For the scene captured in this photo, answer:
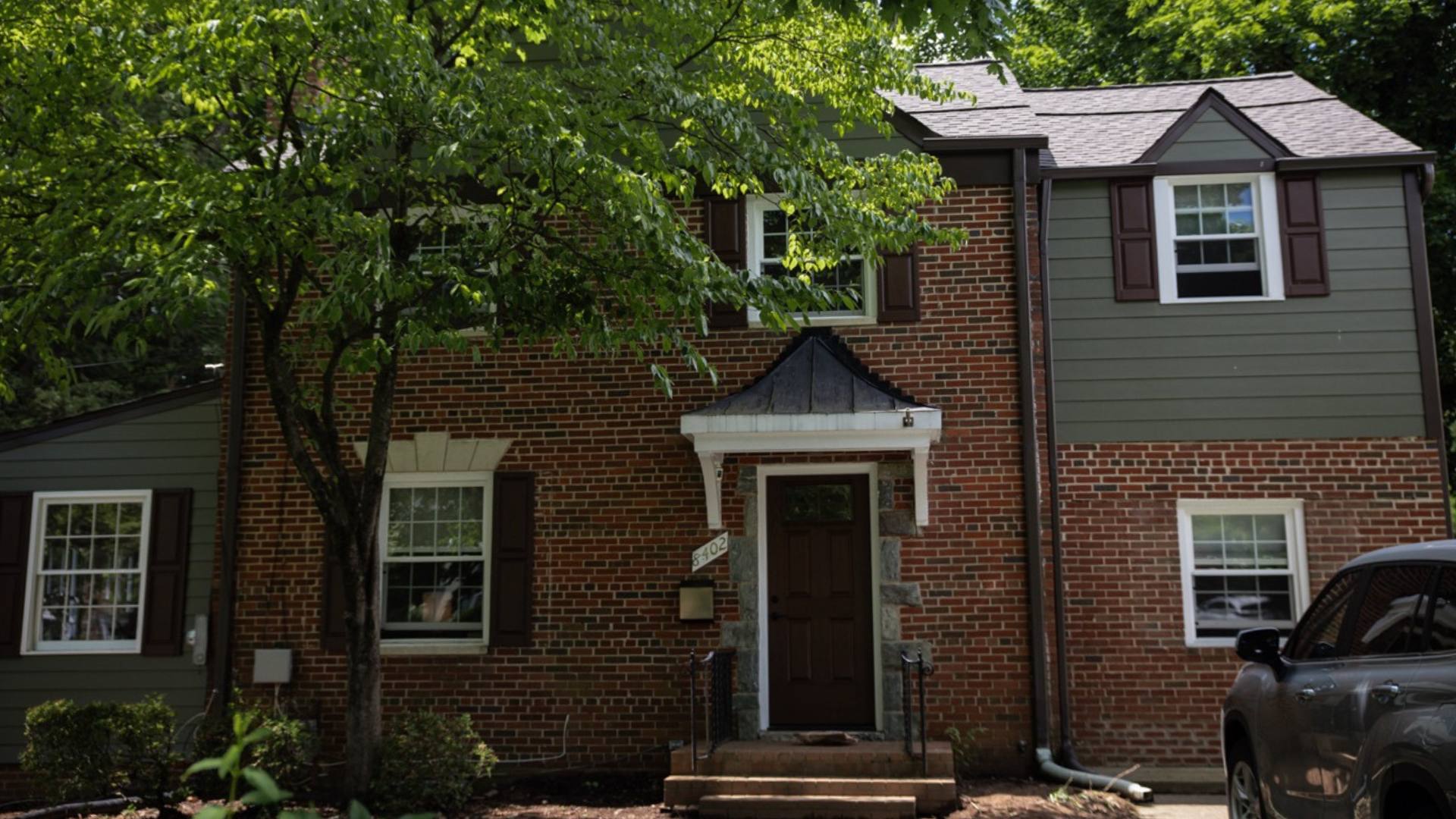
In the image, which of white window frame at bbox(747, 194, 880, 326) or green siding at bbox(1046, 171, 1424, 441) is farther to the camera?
white window frame at bbox(747, 194, 880, 326)

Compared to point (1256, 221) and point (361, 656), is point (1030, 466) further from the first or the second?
point (361, 656)

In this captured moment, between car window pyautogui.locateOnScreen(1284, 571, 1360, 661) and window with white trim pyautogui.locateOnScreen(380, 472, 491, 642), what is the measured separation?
6.69 m

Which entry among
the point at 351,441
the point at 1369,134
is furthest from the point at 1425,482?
the point at 351,441

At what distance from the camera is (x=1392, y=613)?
4609 millimetres

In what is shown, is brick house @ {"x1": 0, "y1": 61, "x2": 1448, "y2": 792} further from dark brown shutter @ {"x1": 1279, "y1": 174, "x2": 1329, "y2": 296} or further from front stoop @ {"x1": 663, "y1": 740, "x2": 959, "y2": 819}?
front stoop @ {"x1": 663, "y1": 740, "x2": 959, "y2": 819}

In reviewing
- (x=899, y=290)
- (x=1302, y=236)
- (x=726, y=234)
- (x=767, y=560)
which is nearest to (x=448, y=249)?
(x=726, y=234)

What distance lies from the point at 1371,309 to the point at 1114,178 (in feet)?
7.92

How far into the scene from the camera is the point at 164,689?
34.7 ft

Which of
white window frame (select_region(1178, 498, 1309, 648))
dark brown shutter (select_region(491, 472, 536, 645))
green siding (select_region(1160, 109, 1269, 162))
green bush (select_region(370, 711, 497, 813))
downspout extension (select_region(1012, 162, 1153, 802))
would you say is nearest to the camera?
green bush (select_region(370, 711, 497, 813))

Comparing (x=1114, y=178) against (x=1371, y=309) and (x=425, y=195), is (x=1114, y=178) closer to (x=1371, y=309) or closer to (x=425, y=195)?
(x=1371, y=309)

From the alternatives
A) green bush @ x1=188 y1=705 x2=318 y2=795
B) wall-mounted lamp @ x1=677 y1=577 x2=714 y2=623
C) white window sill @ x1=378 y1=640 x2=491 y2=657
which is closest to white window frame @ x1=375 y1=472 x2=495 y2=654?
white window sill @ x1=378 y1=640 x2=491 y2=657

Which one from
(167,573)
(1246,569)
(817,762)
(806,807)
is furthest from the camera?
(167,573)

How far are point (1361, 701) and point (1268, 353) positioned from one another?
6.33 meters

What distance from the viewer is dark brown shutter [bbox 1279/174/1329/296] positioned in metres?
10.2
